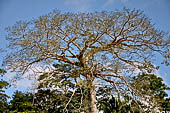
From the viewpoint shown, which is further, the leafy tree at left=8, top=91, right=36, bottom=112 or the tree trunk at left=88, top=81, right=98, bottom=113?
the leafy tree at left=8, top=91, right=36, bottom=112

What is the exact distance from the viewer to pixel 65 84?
663 centimetres

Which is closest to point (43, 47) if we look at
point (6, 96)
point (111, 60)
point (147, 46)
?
point (111, 60)

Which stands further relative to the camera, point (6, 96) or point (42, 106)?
point (6, 96)

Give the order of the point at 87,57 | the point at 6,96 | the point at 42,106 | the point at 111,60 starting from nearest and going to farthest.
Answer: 1. the point at 111,60
2. the point at 87,57
3. the point at 42,106
4. the point at 6,96

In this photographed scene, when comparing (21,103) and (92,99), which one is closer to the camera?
(92,99)

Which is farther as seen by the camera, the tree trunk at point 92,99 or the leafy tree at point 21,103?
the leafy tree at point 21,103

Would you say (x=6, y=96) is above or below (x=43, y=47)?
below

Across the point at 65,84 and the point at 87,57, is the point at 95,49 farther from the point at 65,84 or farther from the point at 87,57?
the point at 65,84

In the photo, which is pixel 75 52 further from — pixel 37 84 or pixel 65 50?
pixel 37 84

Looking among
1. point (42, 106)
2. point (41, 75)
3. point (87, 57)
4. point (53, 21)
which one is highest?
point (53, 21)

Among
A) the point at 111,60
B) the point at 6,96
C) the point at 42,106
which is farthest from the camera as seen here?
the point at 6,96

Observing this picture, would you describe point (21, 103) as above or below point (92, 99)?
above

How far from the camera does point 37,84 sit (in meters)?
6.30

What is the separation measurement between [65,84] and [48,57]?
3.71ft
